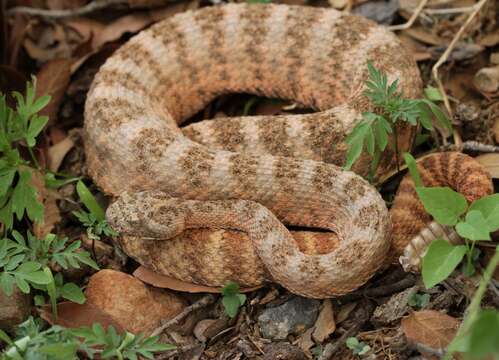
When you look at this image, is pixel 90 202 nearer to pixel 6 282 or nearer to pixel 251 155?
pixel 6 282

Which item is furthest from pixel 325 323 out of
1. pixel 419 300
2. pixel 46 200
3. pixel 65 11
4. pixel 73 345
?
pixel 65 11

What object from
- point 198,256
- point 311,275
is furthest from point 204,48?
point 311,275

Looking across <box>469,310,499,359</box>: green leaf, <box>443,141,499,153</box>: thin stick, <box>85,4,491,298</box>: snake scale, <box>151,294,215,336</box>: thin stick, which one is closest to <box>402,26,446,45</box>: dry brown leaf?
<box>85,4,491,298</box>: snake scale

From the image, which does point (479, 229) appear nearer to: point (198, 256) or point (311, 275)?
point (311, 275)

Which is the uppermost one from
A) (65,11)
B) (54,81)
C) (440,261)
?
(65,11)

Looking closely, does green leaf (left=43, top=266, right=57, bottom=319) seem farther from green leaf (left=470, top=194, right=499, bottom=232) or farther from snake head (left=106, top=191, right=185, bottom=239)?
green leaf (left=470, top=194, right=499, bottom=232)

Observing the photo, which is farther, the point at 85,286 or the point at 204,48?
the point at 204,48
